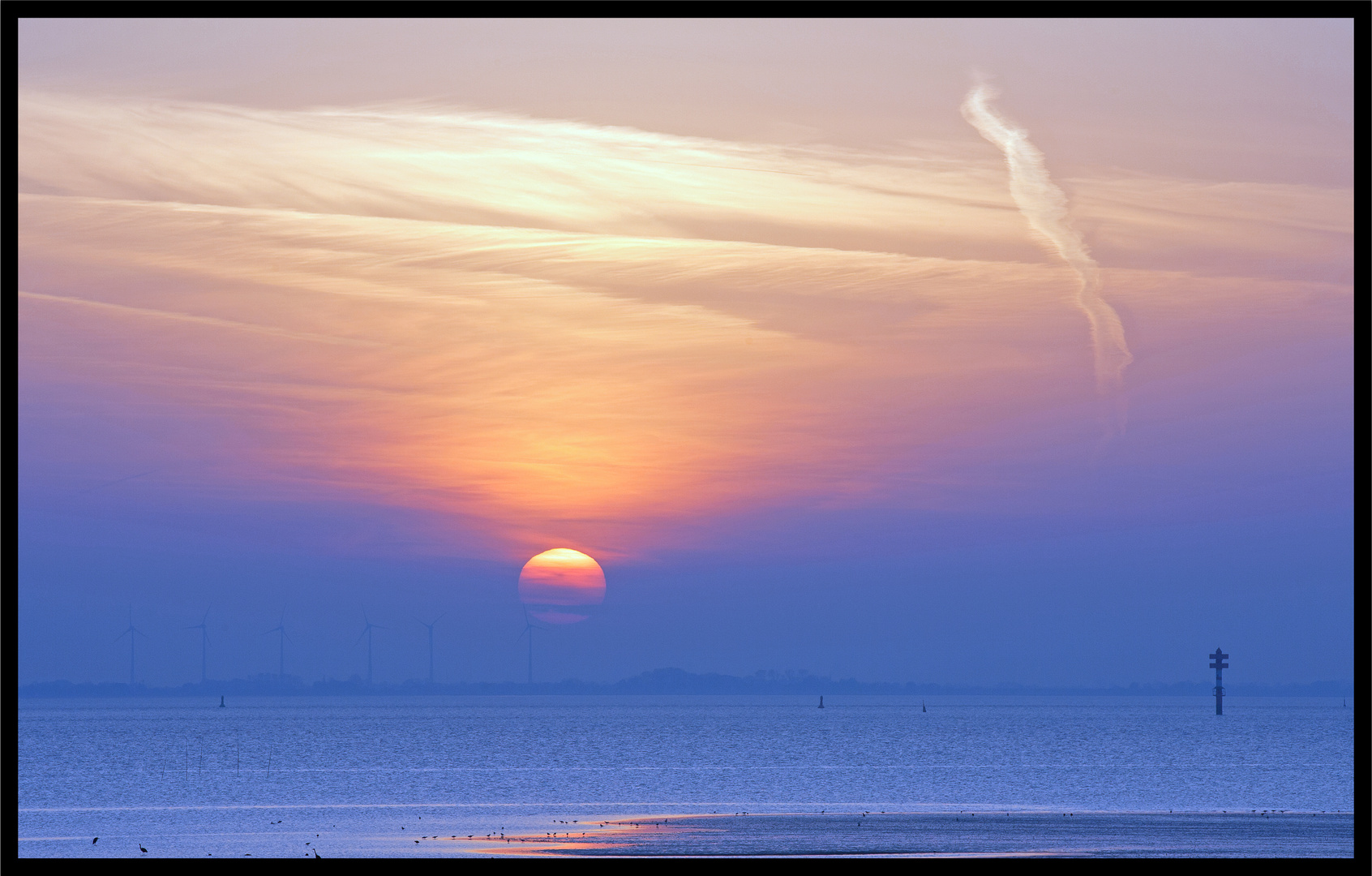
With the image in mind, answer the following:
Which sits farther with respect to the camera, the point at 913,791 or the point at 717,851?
the point at 913,791

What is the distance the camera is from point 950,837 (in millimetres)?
57469

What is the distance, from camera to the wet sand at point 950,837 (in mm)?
50688

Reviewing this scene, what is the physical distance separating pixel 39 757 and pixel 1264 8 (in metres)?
178

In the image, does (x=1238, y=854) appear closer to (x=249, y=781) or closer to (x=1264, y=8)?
(x=1264, y=8)

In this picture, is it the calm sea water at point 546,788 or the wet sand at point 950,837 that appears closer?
the wet sand at point 950,837

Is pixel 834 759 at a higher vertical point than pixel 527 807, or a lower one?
higher

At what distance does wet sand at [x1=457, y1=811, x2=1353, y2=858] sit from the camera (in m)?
50.7

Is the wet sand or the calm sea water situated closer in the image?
the wet sand

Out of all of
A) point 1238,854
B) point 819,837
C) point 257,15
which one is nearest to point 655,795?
point 819,837

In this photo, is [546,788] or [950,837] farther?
[546,788]

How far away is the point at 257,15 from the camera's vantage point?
14.4 metres
